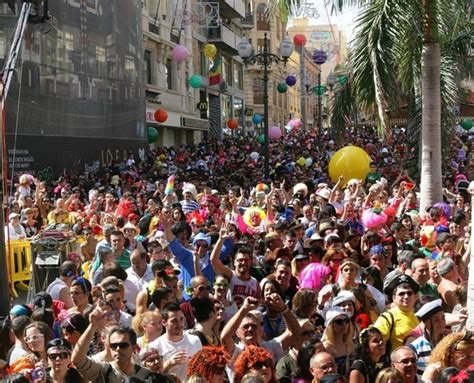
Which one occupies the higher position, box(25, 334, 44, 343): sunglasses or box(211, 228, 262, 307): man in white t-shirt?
box(211, 228, 262, 307): man in white t-shirt

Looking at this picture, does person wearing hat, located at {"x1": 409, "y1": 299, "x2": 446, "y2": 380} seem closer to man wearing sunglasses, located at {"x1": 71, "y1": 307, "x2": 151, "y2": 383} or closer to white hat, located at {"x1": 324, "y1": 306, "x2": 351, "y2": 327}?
white hat, located at {"x1": 324, "y1": 306, "x2": 351, "y2": 327}

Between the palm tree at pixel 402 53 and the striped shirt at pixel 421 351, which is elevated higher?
the palm tree at pixel 402 53

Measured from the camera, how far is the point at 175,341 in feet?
19.3

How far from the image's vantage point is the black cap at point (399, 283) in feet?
23.0

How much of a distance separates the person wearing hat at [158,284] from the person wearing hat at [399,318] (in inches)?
67.4

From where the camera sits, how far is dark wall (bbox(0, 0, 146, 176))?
74.5ft

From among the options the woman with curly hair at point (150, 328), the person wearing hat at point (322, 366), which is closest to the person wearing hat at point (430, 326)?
the person wearing hat at point (322, 366)

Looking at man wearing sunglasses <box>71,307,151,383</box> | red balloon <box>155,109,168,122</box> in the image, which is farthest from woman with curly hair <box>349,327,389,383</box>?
red balloon <box>155,109,168,122</box>

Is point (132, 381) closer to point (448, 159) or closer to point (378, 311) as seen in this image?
point (378, 311)

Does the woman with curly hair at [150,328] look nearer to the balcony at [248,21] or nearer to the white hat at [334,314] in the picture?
the white hat at [334,314]

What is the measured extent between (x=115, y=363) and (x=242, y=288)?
7.80 ft

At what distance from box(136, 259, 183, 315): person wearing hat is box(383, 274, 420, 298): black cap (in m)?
1.81

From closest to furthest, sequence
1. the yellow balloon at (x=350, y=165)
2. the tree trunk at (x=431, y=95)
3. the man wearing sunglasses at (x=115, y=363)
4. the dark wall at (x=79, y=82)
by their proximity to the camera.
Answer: the man wearing sunglasses at (x=115, y=363) < the tree trunk at (x=431, y=95) < the yellow balloon at (x=350, y=165) < the dark wall at (x=79, y=82)

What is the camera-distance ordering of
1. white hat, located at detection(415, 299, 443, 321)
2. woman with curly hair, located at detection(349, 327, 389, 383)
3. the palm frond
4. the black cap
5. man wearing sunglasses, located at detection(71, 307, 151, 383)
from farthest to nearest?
the palm frond → the black cap → white hat, located at detection(415, 299, 443, 321) → woman with curly hair, located at detection(349, 327, 389, 383) → man wearing sunglasses, located at detection(71, 307, 151, 383)
